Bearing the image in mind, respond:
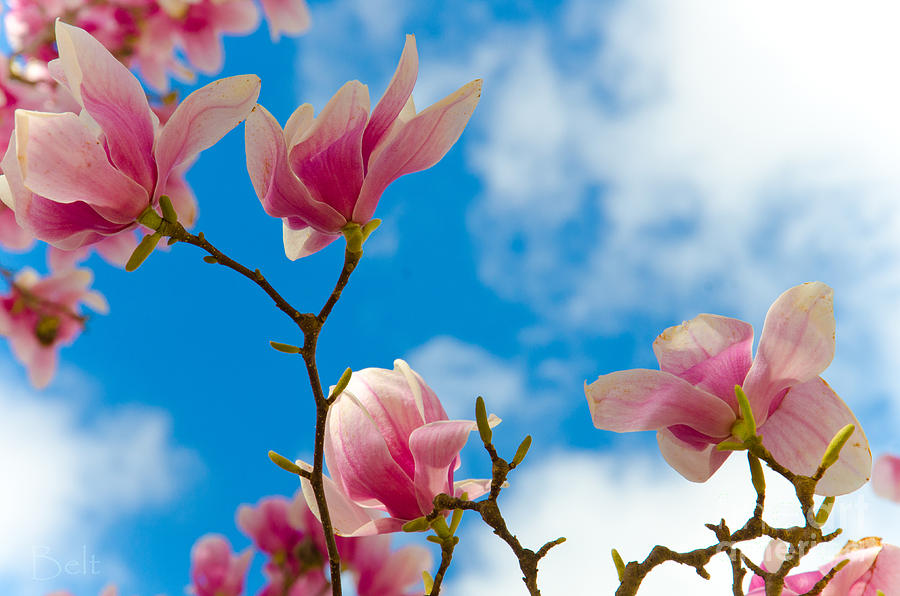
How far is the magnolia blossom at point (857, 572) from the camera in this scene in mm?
495

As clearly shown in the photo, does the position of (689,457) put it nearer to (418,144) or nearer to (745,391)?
(745,391)

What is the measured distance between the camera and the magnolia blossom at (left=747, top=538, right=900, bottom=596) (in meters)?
0.50

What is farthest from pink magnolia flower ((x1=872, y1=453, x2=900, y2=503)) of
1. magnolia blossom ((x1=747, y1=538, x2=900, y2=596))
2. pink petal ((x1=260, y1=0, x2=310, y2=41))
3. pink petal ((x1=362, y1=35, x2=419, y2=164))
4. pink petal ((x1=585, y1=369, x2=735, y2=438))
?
pink petal ((x1=260, y1=0, x2=310, y2=41))

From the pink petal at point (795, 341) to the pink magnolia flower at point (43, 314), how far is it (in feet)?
4.60

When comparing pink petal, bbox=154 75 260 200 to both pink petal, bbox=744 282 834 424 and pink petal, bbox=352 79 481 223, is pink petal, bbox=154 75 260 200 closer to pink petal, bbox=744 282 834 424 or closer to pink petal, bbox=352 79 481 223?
pink petal, bbox=352 79 481 223

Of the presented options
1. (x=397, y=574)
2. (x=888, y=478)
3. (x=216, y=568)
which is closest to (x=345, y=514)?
(x=397, y=574)

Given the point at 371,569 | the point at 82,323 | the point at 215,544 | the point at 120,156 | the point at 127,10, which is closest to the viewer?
the point at 120,156

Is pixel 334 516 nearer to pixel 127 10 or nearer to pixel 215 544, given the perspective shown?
pixel 215 544

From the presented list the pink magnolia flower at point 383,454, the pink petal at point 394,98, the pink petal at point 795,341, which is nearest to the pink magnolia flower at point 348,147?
the pink petal at point 394,98

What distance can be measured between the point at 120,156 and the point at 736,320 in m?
0.43

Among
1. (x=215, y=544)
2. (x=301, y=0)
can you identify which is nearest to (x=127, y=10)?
(x=301, y=0)

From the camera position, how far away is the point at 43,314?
1.52 m

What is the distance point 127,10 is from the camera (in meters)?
1.67

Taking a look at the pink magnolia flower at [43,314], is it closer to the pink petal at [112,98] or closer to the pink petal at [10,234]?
the pink petal at [10,234]
